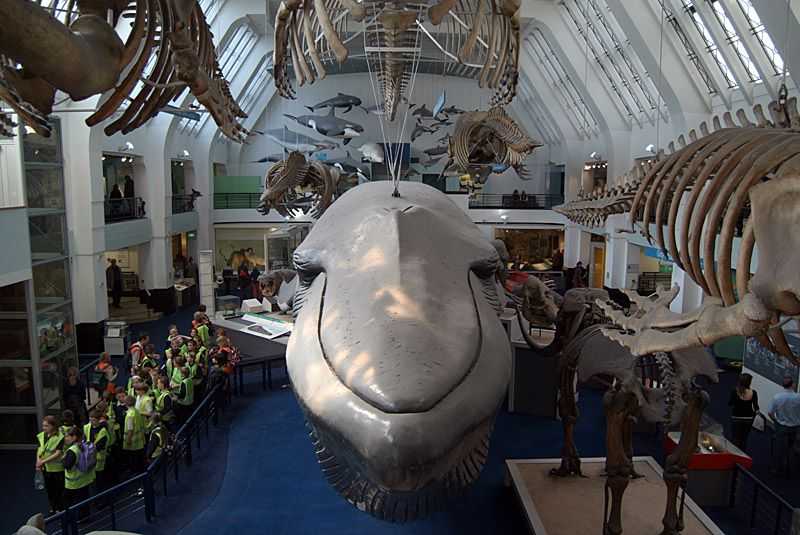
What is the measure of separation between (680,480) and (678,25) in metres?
12.3

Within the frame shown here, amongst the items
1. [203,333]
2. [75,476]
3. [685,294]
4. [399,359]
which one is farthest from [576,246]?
[399,359]

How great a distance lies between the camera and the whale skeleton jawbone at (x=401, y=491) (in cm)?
181

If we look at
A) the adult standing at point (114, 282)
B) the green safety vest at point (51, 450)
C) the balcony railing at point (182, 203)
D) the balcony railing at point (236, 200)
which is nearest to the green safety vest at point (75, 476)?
the green safety vest at point (51, 450)

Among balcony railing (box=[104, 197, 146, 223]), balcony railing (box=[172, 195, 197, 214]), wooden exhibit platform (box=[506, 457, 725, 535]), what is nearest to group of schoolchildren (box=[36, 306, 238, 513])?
wooden exhibit platform (box=[506, 457, 725, 535])

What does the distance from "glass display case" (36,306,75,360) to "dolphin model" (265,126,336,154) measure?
15.6 m

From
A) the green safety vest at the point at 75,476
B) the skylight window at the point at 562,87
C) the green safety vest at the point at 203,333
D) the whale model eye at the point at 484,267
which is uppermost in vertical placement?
the skylight window at the point at 562,87

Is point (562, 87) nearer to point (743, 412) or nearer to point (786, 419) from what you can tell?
point (743, 412)

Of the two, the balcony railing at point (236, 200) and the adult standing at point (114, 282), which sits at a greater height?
the balcony railing at point (236, 200)

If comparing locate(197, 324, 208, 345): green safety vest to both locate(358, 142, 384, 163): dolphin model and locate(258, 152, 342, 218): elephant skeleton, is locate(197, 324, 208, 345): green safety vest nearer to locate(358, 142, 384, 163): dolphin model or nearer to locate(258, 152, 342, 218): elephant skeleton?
locate(258, 152, 342, 218): elephant skeleton

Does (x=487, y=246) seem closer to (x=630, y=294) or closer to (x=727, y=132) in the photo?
(x=727, y=132)

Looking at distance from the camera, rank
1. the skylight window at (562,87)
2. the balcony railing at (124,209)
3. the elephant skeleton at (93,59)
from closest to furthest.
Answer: the elephant skeleton at (93,59) → the balcony railing at (124,209) → the skylight window at (562,87)

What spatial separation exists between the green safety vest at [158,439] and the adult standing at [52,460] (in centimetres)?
95

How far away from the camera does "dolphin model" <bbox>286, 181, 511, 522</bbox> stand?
1671 millimetres

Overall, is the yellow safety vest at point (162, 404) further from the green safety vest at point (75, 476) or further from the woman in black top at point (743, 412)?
the woman in black top at point (743, 412)
